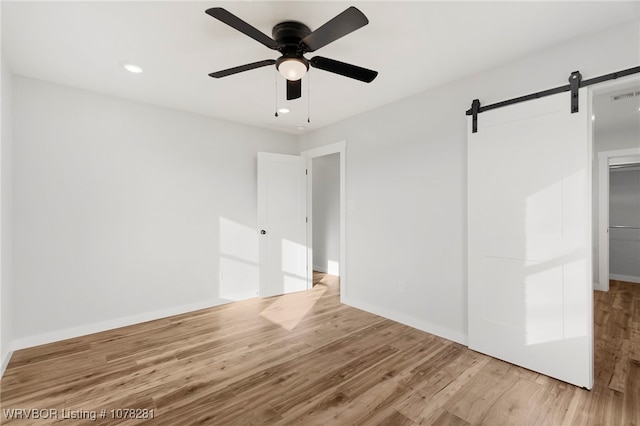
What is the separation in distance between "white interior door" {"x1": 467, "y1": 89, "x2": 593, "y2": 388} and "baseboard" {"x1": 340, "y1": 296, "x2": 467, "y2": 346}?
17cm

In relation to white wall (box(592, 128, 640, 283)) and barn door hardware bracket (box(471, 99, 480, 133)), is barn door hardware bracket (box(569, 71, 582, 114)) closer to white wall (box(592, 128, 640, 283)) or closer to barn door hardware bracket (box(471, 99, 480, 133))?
barn door hardware bracket (box(471, 99, 480, 133))

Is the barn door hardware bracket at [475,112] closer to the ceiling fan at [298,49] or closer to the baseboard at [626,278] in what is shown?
the ceiling fan at [298,49]

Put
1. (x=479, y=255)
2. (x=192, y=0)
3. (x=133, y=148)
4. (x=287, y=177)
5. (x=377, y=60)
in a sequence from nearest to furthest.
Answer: (x=192, y=0), (x=377, y=60), (x=479, y=255), (x=133, y=148), (x=287, y=177)

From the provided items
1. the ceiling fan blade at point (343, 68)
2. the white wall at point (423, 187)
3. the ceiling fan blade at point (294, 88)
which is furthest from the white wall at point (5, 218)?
the white wall at point (423, 187)

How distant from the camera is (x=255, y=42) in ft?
7.30

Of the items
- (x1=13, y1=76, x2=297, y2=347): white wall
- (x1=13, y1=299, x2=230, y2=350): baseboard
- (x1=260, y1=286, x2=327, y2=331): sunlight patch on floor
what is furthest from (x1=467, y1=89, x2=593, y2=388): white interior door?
(x1=13, y1=299, x2=230, y2=350): baseboard

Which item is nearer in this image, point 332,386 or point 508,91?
point 332,386

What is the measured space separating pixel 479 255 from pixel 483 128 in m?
1.17

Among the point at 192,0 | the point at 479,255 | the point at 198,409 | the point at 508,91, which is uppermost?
the point at 192,0

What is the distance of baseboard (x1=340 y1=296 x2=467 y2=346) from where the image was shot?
2889 millimetres

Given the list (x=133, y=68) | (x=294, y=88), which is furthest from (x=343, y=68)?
(x=133, y=68)

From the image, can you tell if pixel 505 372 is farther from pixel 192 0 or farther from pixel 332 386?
Answer: pixel 192 0

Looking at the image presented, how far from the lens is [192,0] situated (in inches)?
70.2

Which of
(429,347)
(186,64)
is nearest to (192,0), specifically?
(186,64)
